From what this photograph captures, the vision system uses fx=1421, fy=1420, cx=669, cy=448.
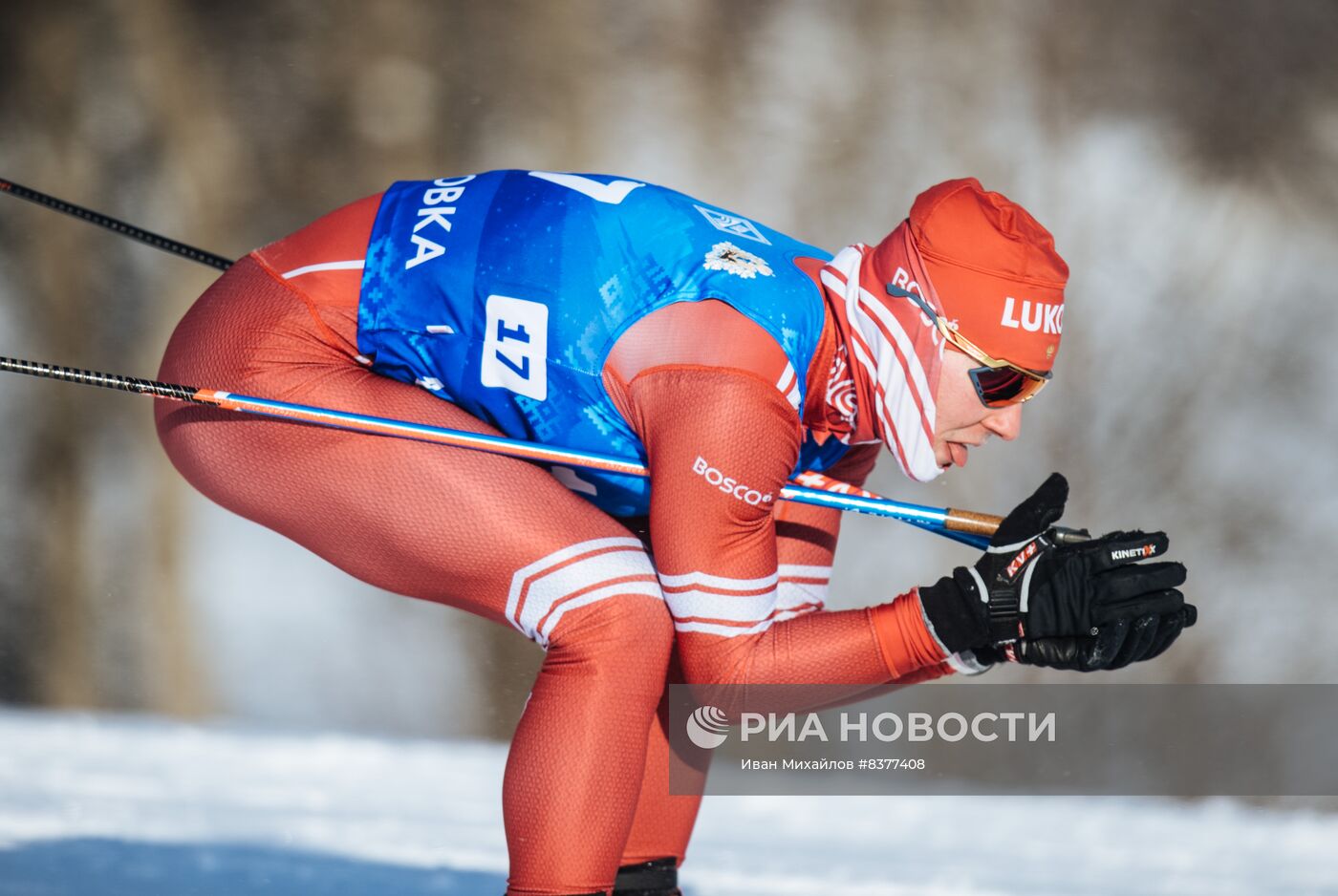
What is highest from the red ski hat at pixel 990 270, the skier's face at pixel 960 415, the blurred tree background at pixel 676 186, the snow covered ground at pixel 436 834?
the red ski hat at pixel 990 270

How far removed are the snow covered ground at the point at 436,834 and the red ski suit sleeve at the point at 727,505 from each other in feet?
2.33

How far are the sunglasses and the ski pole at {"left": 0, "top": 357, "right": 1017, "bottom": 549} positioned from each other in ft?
0.55

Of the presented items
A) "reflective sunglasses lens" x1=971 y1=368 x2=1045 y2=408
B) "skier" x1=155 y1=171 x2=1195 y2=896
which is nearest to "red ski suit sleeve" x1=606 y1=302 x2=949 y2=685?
"skier" x1=155 y1=171 x2=1195 y2=896

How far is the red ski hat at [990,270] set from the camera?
1.40m

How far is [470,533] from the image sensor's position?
1.38 m

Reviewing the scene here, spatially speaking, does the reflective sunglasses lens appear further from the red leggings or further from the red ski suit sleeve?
the red leggings

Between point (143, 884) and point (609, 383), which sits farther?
point (143, 884)

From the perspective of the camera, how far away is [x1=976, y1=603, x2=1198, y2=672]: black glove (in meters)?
1.38

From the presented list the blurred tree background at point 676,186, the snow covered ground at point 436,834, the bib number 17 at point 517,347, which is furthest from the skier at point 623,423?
the blurred tree background at point 676,186

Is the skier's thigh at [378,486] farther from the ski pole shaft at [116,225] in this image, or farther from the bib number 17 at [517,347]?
the ski pole shaft at [116,225]

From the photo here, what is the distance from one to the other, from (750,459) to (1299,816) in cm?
174

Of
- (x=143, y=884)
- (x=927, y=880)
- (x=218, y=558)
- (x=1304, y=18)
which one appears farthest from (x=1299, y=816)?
(x=218, y=558)

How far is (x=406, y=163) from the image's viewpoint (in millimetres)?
2916

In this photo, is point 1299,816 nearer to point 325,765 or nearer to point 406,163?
point 325,765
